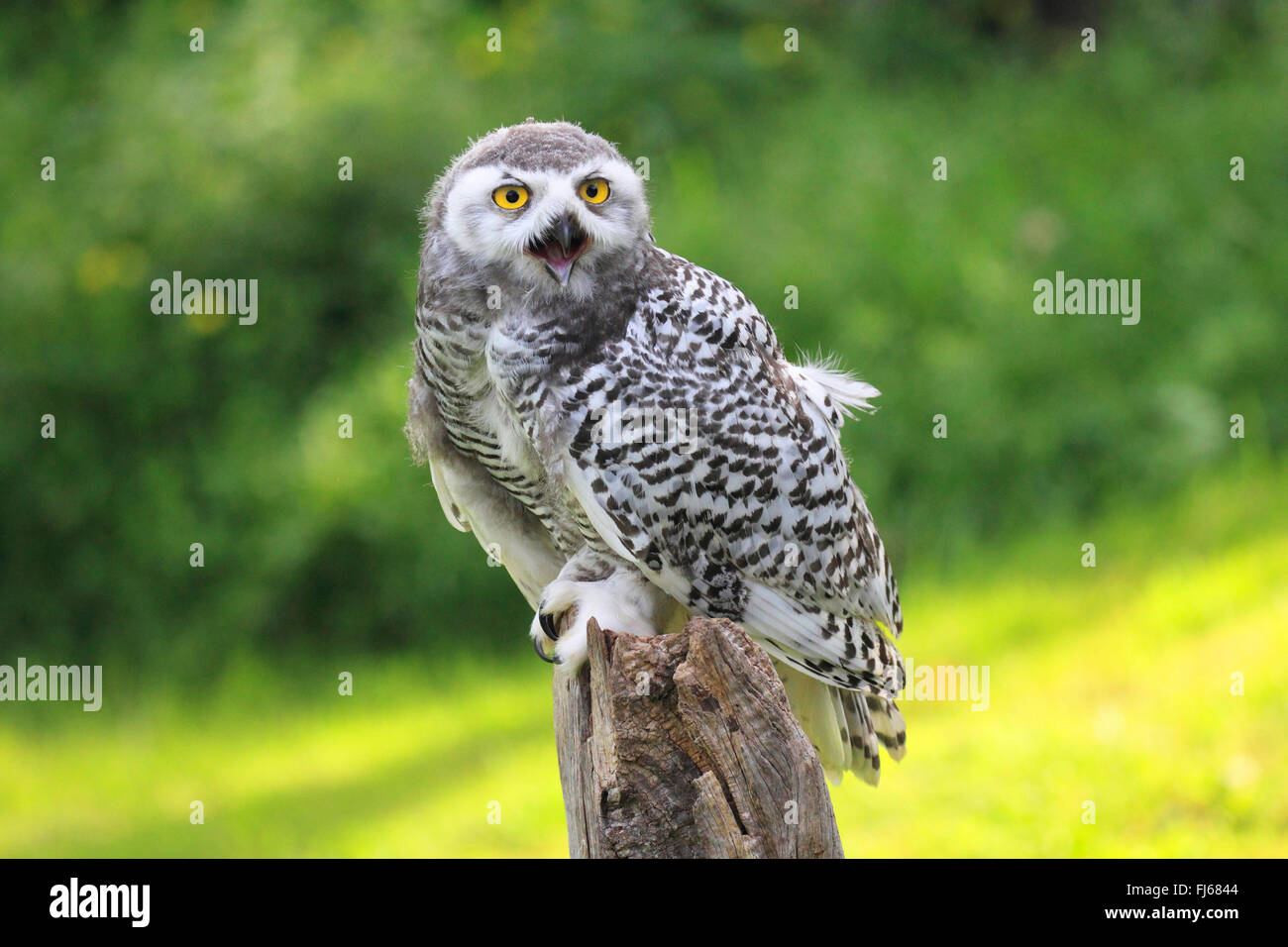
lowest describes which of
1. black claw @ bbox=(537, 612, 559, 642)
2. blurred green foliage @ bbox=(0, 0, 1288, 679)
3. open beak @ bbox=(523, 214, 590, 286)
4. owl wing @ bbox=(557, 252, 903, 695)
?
black claw @ bbox=(537, 612, 559, 642)

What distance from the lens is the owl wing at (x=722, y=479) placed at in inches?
143

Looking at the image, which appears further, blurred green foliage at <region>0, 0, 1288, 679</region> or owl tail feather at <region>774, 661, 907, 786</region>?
blurred green foliage at <region>0, 0, 1288, 679</region>

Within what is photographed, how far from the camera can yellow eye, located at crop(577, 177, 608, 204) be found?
3.46 meters

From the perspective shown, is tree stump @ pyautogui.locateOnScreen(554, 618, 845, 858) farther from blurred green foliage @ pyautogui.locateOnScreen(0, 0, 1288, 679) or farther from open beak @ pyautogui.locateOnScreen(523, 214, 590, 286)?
blurred green foliage @ pyautogui.locateOnScreen(0, 0, 1288, 679)

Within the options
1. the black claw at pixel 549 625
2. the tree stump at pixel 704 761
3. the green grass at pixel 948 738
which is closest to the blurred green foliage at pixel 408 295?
the green grass at pixel 948 738

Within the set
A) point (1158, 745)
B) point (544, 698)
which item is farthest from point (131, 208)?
point (1158, 745)

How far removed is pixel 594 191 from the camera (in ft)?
11.4

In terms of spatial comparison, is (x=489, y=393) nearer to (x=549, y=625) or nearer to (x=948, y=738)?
(x=549, y=625)

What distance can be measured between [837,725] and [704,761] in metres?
1.22

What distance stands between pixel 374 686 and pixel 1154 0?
955cm

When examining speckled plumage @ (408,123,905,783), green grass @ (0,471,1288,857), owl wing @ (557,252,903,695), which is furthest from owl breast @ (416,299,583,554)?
green grass @ (0,471,1288,857)

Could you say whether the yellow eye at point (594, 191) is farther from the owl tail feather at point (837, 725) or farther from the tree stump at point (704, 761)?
the owl tail feather at point (837, 725)

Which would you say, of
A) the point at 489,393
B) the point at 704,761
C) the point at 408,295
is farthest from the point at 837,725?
the point at 408,295

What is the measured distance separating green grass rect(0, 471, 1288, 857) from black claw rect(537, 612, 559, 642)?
272 cm
